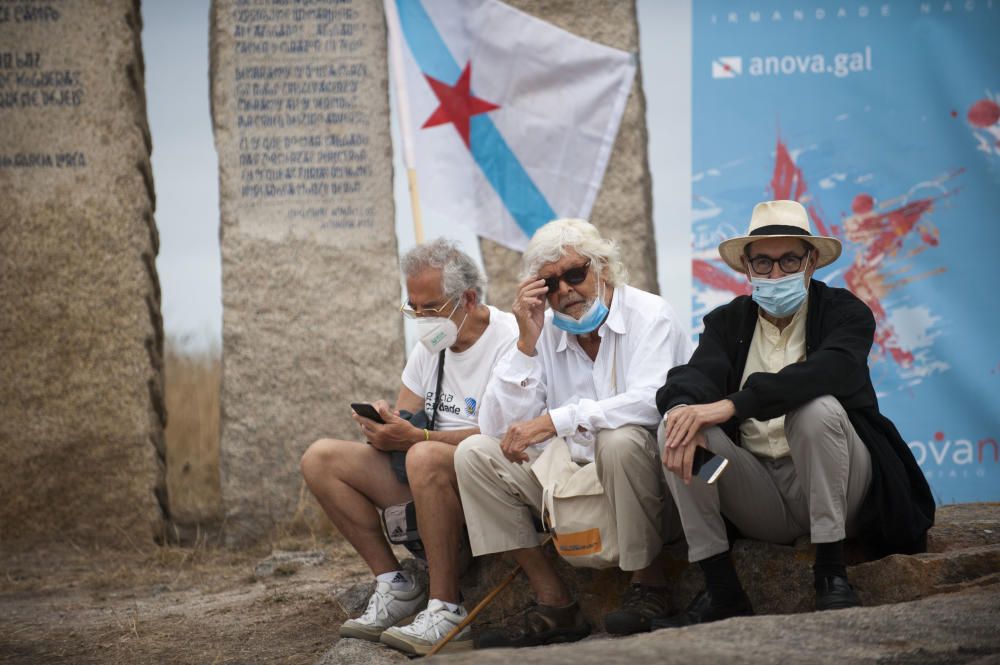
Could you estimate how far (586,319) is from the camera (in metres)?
3.78

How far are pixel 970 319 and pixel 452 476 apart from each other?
10.0 feet

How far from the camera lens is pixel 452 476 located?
3.84 metres

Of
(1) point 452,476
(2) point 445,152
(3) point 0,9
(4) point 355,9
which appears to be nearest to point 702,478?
(1) point 452,476

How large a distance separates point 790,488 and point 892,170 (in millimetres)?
2894

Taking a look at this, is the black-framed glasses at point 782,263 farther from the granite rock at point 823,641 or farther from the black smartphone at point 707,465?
the granite rock at point 823,641

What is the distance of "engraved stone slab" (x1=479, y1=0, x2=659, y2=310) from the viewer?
6.30 meters

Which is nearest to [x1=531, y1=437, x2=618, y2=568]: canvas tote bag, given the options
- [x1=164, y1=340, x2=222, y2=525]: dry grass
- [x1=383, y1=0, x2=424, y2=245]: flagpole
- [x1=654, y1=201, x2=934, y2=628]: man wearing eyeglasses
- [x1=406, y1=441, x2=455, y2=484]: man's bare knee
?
[x1=654, y1=201, x2=934, y2=628]: man wearing eyeglasses

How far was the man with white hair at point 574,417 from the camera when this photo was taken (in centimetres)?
342

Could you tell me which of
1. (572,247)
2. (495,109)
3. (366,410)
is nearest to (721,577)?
(572,247)

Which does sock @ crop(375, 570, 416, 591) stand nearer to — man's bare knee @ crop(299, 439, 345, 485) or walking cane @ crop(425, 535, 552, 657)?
walking cane @ crop(425, 535, 552, 657)

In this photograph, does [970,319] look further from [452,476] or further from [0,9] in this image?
[0,9]

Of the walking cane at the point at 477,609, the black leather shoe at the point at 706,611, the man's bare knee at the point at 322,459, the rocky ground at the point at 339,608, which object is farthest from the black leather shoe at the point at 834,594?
the man's bare knee at the point at 322,459

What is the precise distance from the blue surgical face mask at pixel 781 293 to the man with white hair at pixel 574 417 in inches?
13.7

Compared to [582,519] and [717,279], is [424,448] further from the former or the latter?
[717,279]
